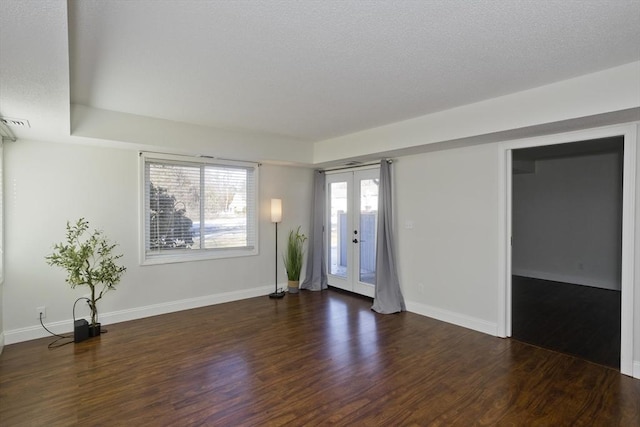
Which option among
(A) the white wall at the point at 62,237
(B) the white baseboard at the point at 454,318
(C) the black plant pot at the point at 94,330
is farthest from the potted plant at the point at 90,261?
(B) the white baseboard at the point at 454,318

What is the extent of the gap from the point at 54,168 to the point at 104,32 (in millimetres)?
2668

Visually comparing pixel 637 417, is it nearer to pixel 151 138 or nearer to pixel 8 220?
pixel 151 138

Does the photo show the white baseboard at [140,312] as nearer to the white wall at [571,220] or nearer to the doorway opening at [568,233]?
the doorway opening at [568,233]

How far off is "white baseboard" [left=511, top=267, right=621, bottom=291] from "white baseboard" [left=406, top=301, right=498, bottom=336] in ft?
10.3

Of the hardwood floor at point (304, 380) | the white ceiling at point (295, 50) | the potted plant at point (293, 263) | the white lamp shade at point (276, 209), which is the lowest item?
the hardwood floor at point (304, 380)

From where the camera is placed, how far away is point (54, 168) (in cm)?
391

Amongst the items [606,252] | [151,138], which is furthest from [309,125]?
[606,252]

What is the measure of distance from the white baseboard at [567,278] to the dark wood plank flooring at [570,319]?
0.16 m

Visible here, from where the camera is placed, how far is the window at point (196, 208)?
15.2ft

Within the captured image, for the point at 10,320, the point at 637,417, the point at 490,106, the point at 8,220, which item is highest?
the point at 490,106

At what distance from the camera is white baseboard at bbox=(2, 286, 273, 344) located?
3734 mm

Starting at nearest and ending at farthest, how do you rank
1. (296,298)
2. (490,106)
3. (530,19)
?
(530,19) < (490,106) < (296,298)

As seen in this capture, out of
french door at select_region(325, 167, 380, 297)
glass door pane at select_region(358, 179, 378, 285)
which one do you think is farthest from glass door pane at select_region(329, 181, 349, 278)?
glass door pane at select_region(358, 179, 378, 285)

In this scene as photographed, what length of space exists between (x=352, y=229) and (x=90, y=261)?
396 cm
